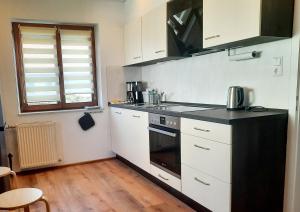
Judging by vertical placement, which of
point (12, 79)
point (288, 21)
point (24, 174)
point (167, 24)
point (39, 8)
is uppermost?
point (39, 8)

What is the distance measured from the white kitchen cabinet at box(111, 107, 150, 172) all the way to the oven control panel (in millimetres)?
159

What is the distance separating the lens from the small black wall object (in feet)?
12.2

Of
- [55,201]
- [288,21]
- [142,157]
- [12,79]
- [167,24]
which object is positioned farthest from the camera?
[12,79]

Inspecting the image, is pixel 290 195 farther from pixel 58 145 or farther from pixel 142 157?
pixel 58 145

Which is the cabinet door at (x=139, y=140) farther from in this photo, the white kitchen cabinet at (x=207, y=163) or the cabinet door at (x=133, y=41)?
the cabinet door at (x=133, y=41)

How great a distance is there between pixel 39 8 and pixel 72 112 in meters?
1.52

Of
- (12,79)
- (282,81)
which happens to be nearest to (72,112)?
(12,79)

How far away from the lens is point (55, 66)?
141 inches

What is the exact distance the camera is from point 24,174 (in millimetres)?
3395

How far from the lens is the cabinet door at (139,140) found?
115 inches

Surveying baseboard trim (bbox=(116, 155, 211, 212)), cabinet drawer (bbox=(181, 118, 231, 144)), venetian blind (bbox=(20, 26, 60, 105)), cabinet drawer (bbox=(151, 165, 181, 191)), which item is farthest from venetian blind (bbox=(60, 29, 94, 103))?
cabinet drawer (bbox=(181, 118, 231, 144))

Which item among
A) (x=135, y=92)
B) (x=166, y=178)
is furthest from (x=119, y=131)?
(x=166, y=178)

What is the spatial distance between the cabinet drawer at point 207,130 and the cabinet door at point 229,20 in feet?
2.28

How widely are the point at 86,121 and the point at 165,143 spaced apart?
64.8 inches
